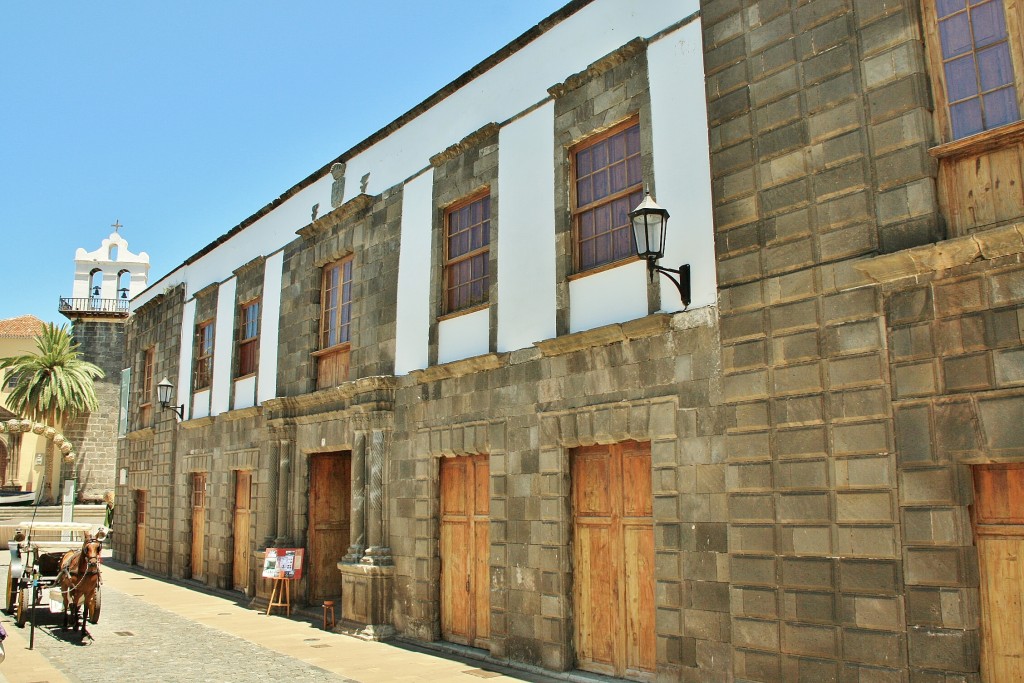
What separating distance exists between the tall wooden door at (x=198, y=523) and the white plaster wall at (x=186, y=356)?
1523 millimetres

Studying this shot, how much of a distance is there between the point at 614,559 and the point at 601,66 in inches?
200

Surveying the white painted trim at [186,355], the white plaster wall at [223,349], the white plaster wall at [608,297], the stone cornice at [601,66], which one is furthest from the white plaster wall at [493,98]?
the white painted trim at [186,355]

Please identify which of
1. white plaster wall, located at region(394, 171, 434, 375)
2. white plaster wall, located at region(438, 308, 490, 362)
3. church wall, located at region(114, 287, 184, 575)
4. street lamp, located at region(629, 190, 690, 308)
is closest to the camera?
street lamp, located at region(629, 190, 690, 308)

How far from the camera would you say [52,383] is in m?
39.4

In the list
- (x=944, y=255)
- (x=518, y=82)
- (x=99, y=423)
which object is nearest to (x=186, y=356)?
(x=518, y=82)

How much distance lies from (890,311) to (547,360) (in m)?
3.89

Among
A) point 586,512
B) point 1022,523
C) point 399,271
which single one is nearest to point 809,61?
point 1022,523

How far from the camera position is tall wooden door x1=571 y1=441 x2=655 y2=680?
8.09 meters

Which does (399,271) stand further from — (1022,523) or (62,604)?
(1022,523)

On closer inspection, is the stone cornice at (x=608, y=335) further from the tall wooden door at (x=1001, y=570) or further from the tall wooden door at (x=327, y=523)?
the tall wooden door at (x=327, y=523)

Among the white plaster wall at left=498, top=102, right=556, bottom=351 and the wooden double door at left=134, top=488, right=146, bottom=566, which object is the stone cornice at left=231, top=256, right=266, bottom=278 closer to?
the white plaster wall at left=498, top=102, right=556, bottom=351

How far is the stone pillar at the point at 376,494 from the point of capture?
11.8 metres

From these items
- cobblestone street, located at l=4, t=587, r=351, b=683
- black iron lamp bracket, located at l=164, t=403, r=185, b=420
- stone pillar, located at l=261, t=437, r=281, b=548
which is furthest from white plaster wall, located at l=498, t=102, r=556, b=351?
black iron lamp bracket, located at l=164, t=403, r=185, b=420

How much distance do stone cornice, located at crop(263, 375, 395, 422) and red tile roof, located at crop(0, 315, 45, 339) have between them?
41.3 metres
